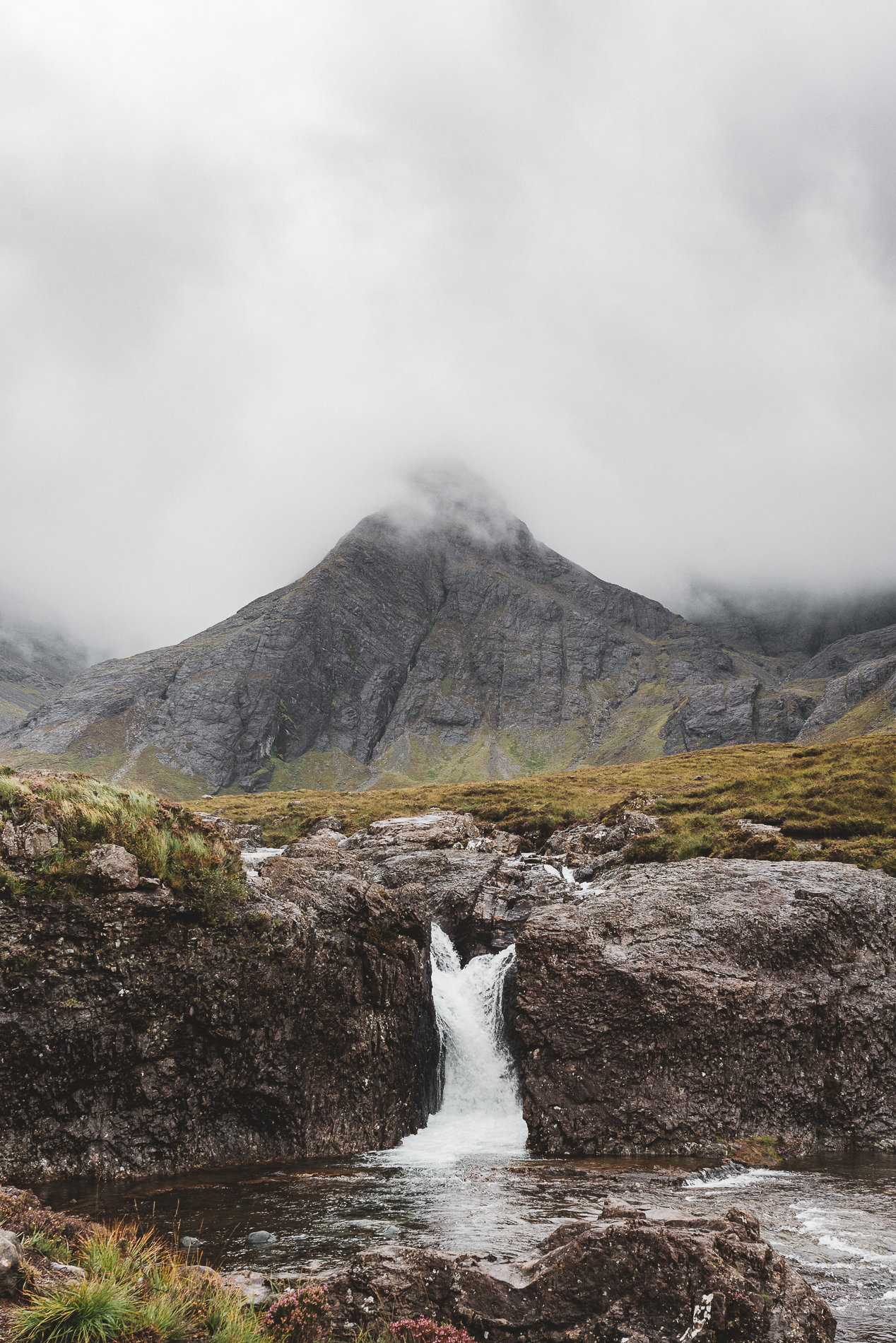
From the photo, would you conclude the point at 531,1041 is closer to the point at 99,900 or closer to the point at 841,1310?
the point at 841,1310

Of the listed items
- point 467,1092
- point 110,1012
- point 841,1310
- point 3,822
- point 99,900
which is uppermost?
point 3,822

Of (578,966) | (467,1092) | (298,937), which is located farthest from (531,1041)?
(298,937)

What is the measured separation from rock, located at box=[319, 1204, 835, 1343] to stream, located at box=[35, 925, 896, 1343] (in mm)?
2421

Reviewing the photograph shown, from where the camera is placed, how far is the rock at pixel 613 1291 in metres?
8.14

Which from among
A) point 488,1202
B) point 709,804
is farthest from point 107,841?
point 709,804

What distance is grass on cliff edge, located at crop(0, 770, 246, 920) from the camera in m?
17.2

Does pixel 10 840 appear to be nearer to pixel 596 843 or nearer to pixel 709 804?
pixel 596 843

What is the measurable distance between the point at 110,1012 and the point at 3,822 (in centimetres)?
526

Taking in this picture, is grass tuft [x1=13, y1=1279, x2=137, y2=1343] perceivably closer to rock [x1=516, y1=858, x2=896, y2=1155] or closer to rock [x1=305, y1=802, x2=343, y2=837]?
rock [x1=516, y1=858, x2=896, y2=1155]

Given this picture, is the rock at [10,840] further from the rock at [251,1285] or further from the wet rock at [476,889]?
the wet rock at [476,889]

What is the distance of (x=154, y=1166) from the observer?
16.7m

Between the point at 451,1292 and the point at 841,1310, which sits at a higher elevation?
the point at 451,1292

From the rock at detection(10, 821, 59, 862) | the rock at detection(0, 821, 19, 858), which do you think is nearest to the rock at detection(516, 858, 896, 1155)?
the rock at detection(10, 821, 59, 862)

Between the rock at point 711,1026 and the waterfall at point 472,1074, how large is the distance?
243 cm
